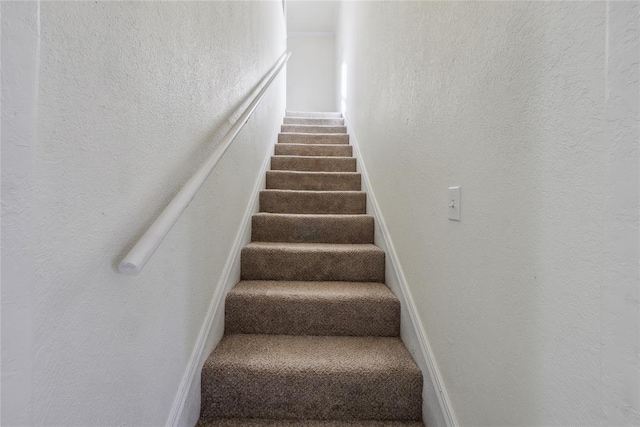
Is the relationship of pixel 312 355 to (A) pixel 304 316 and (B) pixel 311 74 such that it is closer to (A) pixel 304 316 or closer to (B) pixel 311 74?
(A) pixel 304 316

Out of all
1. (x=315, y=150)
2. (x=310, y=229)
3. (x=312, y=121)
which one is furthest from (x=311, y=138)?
(x=310, y=229)

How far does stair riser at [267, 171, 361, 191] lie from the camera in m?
2.39

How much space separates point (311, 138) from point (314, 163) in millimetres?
699

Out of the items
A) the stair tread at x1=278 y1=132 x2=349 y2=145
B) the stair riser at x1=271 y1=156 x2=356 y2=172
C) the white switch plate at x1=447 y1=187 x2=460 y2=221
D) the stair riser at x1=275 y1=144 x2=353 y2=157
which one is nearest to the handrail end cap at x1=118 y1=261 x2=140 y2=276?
the white switch plate at x1=447 y1=187 x2=460 y2=221

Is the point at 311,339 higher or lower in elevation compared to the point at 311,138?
lower

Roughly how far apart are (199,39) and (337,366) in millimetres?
1277

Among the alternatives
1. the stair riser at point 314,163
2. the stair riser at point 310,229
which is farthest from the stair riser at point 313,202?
the stair riser at point 314,163

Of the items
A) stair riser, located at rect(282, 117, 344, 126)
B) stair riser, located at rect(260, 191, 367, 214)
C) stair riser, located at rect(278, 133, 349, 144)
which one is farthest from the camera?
stair riser, located at rect(282, 117, 344, 126)

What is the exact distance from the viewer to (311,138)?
3.27 metres

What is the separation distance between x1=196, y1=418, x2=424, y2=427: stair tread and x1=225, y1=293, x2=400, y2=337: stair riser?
346 millimetres

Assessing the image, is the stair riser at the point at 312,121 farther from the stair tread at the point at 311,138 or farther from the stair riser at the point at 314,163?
the stair riser at the point at 314,163

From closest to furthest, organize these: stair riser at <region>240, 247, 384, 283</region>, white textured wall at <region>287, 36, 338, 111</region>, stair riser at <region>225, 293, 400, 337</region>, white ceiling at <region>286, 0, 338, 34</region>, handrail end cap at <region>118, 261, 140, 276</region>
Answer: handrail end cap at <region>118, 261, 140, 276</region> → stair riser at <region>225, 293, 400, 337</region> → stair riser at <region>240, 247, 384, 283</region> → white ceiling at <region>286, 0, 338, 34</region> → white textured wall at <region>287, 36, 338, 111</region>

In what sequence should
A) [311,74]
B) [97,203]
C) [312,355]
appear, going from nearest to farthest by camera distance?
[97,203]
[312,355]
[311,74]

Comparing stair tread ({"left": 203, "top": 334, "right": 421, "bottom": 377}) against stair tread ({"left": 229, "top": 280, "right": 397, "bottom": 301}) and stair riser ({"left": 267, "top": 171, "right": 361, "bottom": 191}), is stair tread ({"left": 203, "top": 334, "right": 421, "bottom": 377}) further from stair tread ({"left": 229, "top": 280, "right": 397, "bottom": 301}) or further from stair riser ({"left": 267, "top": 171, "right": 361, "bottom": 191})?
stair riser ({"left": 267, "top": 171, "right": 361, "bottom": 191})
